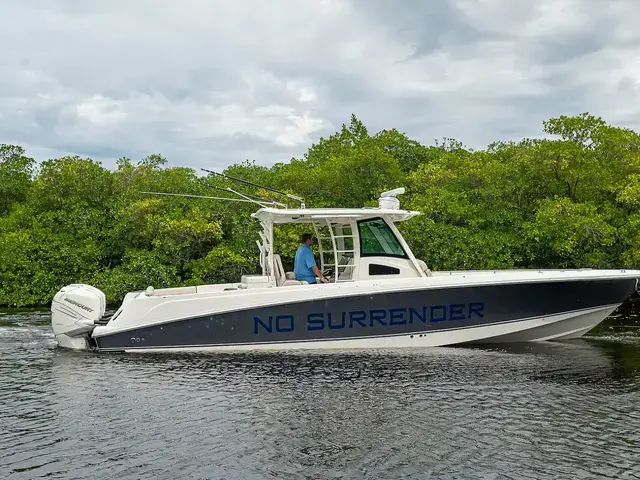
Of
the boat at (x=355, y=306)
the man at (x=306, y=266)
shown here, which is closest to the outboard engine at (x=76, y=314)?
the boat at (x=355, y=306)

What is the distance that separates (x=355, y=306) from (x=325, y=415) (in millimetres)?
3480

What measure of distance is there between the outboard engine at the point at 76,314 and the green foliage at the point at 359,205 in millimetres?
9855

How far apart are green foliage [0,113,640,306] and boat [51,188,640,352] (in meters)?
8.79

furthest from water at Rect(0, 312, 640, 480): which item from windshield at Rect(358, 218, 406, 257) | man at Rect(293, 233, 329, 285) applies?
windshield at Rect(358, 218, 406, 257)

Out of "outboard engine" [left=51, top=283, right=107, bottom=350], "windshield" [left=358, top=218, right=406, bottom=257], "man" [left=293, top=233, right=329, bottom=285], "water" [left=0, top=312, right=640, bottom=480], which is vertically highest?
"windshield" [left=358, top=218, right=406, bottom=257]

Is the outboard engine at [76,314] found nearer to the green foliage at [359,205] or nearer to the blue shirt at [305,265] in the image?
the blue shirt at [305,265]

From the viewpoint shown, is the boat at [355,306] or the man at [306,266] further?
the man at [306,266]

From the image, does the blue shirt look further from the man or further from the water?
the water

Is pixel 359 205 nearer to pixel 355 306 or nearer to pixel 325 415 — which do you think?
pixel 355 306

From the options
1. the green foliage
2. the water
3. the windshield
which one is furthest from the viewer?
the green foliage

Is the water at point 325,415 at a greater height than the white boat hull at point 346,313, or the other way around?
the white boat hull at point 346,313

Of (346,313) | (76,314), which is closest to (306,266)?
(346,313)

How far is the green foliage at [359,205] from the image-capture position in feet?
67.1

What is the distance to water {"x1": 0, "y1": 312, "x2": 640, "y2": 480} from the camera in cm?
598
